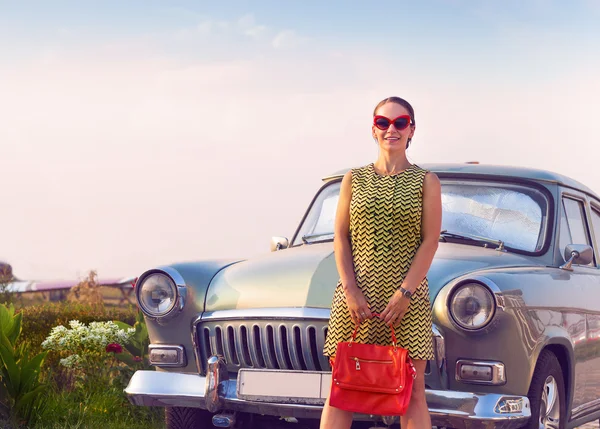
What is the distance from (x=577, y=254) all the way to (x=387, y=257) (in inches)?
76.7

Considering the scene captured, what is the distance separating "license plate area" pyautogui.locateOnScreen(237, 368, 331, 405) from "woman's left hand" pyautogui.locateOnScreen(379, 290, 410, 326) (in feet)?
2.51

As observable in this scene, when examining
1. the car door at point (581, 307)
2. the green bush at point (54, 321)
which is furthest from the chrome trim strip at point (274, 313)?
the green bush at point (54, 321)

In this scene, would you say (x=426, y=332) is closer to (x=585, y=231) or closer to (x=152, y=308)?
(x=152, y=308)

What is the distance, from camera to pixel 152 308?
5812 mm

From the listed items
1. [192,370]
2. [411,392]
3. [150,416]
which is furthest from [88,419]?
[411,392]

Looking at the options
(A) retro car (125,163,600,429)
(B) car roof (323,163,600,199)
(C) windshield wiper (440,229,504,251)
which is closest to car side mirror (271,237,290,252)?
(A) retro car (125,163,600,429)

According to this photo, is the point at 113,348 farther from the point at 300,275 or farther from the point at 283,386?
the point at 283,386

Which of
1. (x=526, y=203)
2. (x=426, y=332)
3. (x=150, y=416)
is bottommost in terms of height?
(x=150, y=416)

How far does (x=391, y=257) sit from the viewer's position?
4410 mm

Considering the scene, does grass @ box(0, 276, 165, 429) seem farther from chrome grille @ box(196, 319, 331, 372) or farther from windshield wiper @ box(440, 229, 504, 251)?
windshield wiper @ box(440, 229, 504, 251)

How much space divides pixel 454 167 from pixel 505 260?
3.21 feet

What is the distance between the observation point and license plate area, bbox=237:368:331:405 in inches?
196

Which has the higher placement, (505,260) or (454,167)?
(454,167)

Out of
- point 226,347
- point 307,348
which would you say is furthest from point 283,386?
point 226,347
